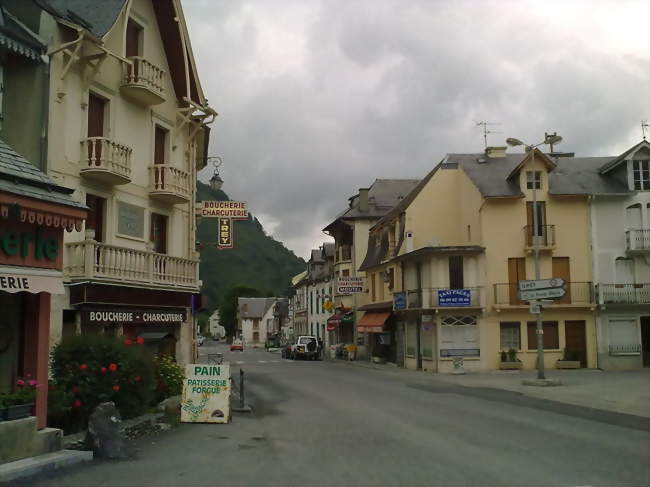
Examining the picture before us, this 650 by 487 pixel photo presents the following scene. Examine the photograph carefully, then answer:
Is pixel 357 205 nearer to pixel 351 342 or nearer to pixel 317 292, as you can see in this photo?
pixel 351 342

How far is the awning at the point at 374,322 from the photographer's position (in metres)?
40.4

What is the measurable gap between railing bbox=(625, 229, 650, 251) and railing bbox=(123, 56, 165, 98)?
83.4 ft

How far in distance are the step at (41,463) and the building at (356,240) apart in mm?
38549

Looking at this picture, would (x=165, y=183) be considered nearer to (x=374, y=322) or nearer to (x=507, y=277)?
(x=507, y=277)

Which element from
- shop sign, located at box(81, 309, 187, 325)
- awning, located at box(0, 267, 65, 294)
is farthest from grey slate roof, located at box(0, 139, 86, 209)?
shop sign, located at box(81, 309, 187, 325)

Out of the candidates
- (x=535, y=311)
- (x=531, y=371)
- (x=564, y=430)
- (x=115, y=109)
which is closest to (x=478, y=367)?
(x=531, y=371)

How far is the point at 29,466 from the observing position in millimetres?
8344

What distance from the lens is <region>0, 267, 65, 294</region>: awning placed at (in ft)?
29.7

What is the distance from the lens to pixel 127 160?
731 inches

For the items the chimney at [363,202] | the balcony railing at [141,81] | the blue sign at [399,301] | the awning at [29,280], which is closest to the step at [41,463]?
the awning at [29,280]

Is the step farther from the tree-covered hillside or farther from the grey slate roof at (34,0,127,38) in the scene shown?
the tree-covered hillside

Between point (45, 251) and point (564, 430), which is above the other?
point (45, 251)

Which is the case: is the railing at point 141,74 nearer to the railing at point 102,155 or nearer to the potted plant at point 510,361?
the railing at point 102,155

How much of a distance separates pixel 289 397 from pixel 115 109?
10346 millimetres
